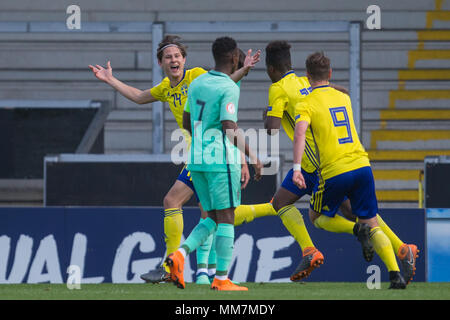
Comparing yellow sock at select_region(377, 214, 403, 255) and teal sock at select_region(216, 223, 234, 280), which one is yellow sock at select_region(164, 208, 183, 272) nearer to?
Result: teal sock at select_region(216, 223, 234, 280)

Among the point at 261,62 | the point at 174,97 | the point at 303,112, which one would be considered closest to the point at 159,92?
the point at 174,97

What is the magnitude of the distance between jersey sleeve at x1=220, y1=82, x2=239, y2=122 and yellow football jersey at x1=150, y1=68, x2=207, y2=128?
1419 millimetres

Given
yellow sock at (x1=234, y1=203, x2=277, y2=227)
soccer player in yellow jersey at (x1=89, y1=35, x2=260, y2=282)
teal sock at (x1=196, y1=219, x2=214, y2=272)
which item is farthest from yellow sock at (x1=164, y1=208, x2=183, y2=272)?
yellow sock at (x1=234, y1=203, x2=277, y2=227)

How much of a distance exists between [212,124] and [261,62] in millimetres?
7537

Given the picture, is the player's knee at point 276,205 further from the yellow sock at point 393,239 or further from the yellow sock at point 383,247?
the yellow sock at point 383,247

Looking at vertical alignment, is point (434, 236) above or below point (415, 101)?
below

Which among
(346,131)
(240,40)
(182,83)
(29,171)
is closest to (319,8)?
(240,40)

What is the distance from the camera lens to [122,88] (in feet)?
27.3

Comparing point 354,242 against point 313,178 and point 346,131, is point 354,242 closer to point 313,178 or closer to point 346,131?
point 313,178

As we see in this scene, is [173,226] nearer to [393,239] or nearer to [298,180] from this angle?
[298,180]

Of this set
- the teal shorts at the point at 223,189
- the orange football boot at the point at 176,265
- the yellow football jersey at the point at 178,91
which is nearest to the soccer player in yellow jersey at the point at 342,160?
the teal shorts at the point at 223,189
